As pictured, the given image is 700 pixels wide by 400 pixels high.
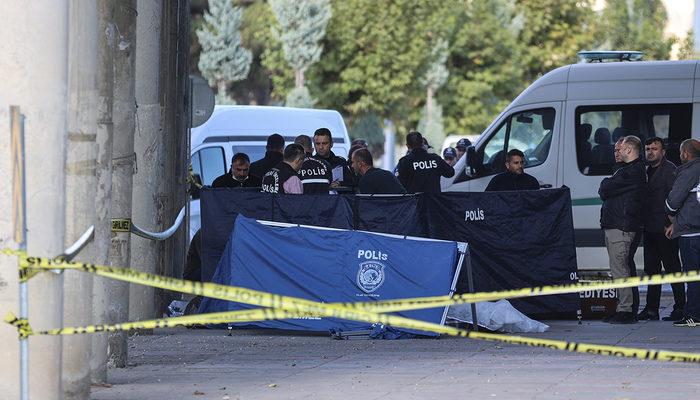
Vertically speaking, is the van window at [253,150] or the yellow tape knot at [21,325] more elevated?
the van window at [253,150]

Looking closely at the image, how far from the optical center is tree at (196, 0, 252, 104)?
63312 millimetres

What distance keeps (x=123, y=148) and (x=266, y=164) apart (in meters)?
5.74

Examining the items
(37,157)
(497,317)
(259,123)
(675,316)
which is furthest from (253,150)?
(37,157)

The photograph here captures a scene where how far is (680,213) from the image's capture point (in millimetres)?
13828

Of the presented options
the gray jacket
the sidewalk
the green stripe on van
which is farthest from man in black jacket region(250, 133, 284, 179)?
the gray jacket

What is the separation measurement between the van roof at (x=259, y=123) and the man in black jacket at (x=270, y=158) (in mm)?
3193

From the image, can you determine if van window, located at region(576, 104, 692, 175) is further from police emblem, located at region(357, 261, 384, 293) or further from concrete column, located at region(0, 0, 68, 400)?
concrete column, located at region(0, 0, 68, 400)

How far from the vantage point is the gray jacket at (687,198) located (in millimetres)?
13656

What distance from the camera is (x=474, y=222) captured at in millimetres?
14344

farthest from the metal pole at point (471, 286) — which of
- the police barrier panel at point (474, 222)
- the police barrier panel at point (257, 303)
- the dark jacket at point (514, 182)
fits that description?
the police barrier panel at point (257, 303)

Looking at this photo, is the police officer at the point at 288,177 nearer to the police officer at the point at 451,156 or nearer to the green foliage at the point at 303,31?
the police officer at the point at 451,156

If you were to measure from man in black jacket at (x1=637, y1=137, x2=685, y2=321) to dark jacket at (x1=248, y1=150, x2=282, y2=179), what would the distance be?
4450mm

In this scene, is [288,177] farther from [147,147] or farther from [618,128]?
[618,128]

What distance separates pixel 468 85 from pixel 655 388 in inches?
1895
